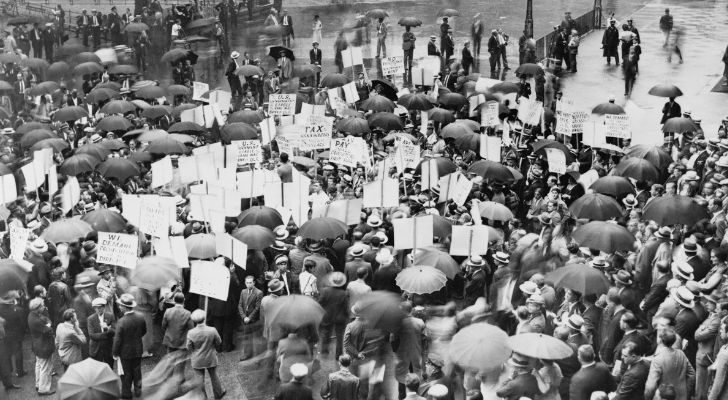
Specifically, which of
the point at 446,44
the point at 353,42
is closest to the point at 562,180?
the point at 446,44

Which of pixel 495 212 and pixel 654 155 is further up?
pixel 654 155

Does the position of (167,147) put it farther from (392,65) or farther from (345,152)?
(392,65)

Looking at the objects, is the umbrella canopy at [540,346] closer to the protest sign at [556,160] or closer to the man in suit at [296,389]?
the man in suit at [296,389]

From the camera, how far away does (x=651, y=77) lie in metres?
29.8

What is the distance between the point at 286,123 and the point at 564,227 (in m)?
7.76

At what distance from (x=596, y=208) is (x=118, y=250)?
690 centimetres

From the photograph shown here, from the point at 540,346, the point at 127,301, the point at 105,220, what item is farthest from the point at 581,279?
the point at 105,220

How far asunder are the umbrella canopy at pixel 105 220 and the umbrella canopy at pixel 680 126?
10.8 meters

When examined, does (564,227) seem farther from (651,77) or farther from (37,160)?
(651,77)

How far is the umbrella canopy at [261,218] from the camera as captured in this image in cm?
1477

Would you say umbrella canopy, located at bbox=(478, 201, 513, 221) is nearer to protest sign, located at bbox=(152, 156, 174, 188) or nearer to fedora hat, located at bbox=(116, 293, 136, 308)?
protest sign, located at bbox=(152, 156, 174, 188)

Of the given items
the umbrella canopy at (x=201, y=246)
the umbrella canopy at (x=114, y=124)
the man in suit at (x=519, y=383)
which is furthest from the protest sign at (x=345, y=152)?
the man in suit at (x=519, y=383)

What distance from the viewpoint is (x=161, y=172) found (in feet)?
54.9

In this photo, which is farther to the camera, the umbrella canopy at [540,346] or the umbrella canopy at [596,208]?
the umbrella canopy at [596,208]
